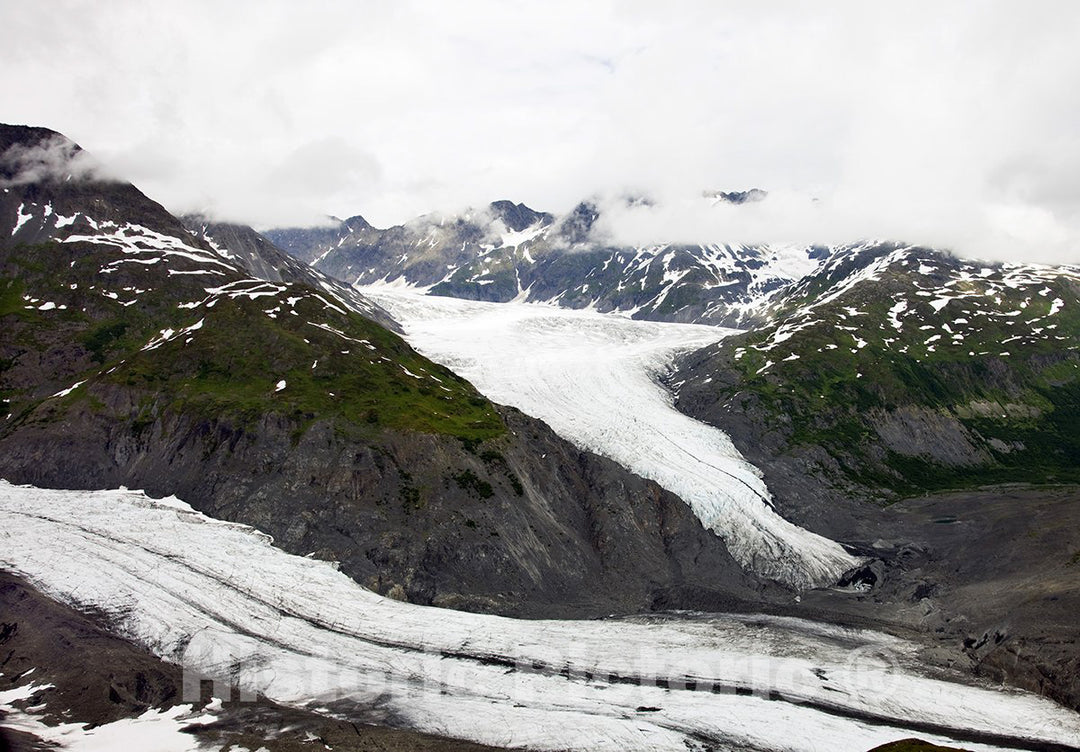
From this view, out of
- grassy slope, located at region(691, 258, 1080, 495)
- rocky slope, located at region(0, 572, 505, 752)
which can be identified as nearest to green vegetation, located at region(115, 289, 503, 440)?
rocky slope, located at region(0, 572, 505, 752)

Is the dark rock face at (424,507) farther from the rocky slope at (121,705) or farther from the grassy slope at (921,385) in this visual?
the grassy slope at (921,385)

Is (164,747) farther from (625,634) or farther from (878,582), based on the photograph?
(878,582)

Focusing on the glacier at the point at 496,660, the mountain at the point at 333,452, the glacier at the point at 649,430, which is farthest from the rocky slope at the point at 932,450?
the mountain at the point at 333,452

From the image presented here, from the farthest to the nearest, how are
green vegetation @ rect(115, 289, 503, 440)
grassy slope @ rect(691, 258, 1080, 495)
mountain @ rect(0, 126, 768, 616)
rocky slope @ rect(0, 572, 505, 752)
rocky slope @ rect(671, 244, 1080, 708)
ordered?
grassy slope @ rect(691, 258, 1080, 495), green vegetation @ rect(115, 289, 503, 440), mountain @ rect(0, 126, 768, 616), rocky slope @ rect(671, 244, 1080, 708), rocky slope @ rect(0, 572, 505, 752)

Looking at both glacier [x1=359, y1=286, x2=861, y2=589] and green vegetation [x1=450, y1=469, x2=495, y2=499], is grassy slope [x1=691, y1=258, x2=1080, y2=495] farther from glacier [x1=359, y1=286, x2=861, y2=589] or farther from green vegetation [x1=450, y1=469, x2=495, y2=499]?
green vegetation [x1=450, y1=469, x2=495, y2=499]

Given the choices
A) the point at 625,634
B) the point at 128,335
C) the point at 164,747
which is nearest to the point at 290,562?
the point at 164,747

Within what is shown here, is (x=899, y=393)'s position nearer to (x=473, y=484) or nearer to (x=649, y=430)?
(x=649, y=430)

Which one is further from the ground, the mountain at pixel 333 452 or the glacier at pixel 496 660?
the mountain at pixel 333 452
